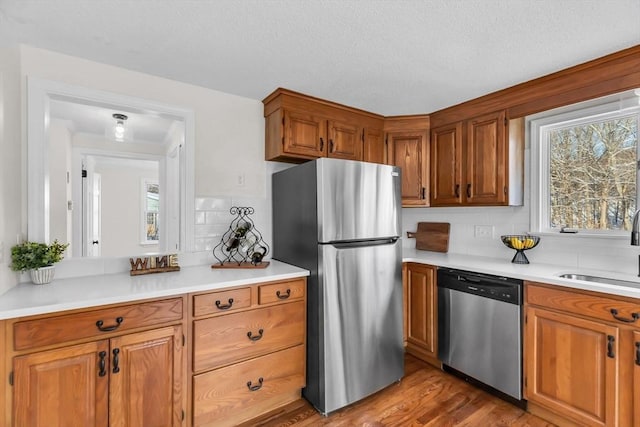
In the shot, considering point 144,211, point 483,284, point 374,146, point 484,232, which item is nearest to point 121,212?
point 144,211

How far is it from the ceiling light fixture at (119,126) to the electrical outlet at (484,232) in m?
3.06

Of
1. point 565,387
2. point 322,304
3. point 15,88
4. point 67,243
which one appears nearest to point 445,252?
point 565,387

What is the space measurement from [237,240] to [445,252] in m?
2.04

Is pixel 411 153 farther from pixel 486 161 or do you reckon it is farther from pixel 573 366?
pixel 573 366

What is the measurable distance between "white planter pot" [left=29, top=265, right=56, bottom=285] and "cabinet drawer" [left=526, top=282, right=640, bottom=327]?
9.37 ft

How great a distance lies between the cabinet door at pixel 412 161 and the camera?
289 centimetres

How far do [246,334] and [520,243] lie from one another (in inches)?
83.8

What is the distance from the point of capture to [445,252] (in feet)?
9.84

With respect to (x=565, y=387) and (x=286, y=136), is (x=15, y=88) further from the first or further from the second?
(x=565, y=387)

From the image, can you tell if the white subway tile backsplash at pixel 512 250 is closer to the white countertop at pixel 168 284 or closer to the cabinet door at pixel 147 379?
the white countertop at pixel 168 284

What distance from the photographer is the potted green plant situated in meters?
1.54

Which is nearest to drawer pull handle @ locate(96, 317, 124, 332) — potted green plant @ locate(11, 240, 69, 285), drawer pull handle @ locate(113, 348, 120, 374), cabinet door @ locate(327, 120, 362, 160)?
drawer pull handle @ locate(113, 348, 120, 374)

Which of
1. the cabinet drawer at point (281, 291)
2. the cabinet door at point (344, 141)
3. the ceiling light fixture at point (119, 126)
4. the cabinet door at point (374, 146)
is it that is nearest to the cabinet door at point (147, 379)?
the cabinet drawer at point (281, 291)

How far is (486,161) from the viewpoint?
8.07 ft
